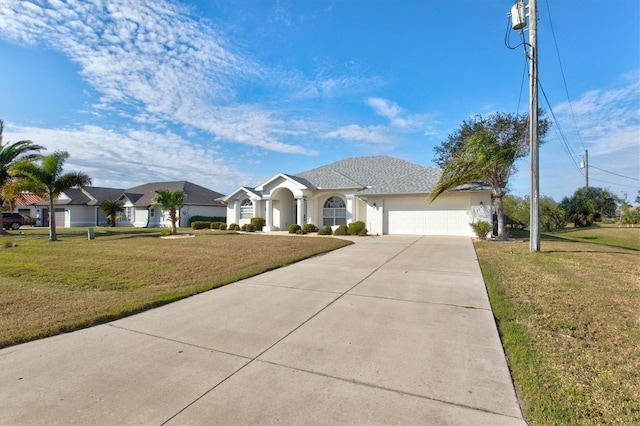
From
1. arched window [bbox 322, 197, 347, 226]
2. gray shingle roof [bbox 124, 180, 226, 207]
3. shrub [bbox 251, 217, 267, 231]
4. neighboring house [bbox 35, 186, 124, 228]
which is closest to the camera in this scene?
arched window [bbox 322, 197, 347, 226]

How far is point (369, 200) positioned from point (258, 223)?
978cm

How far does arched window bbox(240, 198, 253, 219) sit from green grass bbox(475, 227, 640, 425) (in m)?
23.2

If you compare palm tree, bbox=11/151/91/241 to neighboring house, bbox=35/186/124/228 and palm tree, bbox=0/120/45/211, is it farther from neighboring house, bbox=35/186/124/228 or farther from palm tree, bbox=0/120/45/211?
neighboring house, bbox=35/186/124/228

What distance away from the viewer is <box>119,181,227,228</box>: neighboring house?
35781 mm

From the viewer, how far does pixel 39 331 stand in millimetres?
4719

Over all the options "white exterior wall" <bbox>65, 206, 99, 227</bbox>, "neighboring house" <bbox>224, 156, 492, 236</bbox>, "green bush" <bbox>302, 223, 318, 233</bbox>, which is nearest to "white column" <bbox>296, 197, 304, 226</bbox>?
"neighboring house" <bbox>224, 156, 492, 236</bbox>

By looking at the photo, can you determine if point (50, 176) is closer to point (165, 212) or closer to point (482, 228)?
point (165, 212)

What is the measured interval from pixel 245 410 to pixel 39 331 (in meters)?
3.85

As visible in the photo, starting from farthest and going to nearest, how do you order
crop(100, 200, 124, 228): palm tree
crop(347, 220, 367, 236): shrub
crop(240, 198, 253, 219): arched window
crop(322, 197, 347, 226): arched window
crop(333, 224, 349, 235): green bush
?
crop(100, 200, 124, 228): palm tree → crop(240, 198, 253, 219): arched window → crop(322, 197, 347, 226): arched window → crop(333, 224, 349, 235): green bush → crop(347, 220, 367, 236): shrub

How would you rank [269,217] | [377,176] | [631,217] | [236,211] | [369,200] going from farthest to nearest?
1. [631,217]
2. [236,211]
3. [269,217]
4. [377,176]
5. [369,200]

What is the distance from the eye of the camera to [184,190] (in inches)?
1487

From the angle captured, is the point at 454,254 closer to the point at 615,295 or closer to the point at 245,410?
the point at 615,295

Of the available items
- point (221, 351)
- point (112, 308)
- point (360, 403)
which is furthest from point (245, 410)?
point (112, 308)

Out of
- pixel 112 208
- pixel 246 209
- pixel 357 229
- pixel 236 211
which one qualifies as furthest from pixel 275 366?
pixel 112 208
